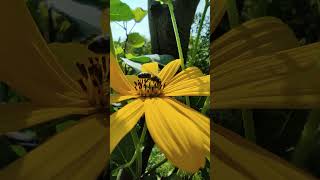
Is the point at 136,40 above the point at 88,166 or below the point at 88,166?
above

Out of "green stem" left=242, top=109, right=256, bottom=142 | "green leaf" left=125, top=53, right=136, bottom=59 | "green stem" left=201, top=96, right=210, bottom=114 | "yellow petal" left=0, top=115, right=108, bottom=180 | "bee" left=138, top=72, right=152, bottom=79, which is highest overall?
"green leaf" left=125, top=53, right=136, bottom=59

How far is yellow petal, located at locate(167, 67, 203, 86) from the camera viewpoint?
621 millimetres

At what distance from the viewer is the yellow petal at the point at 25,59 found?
0.58m

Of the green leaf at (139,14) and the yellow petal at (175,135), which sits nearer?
the yellow petal at (175,135)

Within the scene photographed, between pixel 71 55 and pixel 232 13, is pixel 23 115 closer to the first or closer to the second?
pixel 71 55

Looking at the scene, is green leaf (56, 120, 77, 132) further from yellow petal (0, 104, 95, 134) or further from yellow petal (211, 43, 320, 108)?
yellow petal (211, 43, 320, 108)

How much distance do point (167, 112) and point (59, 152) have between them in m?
0.14

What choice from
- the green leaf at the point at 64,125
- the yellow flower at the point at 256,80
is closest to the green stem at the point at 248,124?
the yellow flower at the point at 256,80

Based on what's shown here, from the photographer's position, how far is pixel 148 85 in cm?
62

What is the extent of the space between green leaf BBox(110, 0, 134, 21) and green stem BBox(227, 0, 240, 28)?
5.1 inches

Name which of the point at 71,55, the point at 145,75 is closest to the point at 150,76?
the point at 145,75

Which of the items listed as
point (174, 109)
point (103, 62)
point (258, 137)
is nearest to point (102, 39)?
point (103, 62)

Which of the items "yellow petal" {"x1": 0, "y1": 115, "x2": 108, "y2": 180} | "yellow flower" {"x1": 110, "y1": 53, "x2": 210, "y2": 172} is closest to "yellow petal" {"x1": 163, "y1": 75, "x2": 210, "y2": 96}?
"yellow flower" {"x1": 110, "y1": 53, "x2": 210, "y2": 172}

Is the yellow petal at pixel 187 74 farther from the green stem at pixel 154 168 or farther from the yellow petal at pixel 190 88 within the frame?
the green stem at pixel 154 168
